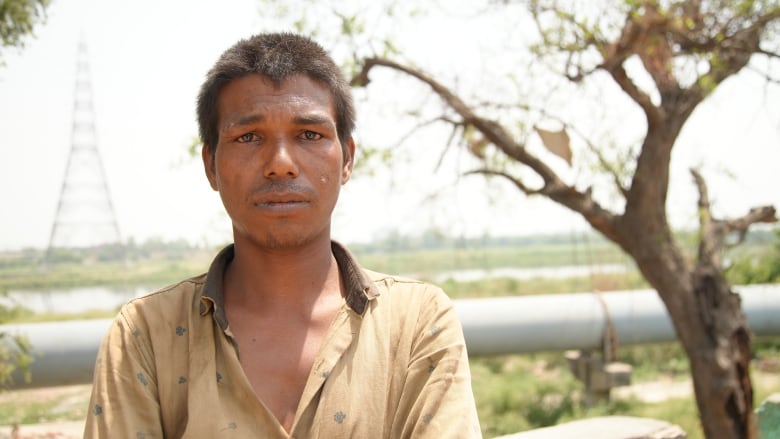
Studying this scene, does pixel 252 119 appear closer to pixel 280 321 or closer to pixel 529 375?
pixel 280 321

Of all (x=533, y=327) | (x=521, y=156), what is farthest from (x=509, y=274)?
(x=521, y=156)

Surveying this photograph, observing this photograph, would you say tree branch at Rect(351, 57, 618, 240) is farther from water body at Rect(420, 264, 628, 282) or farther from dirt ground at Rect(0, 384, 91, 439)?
water body at Rect(420, 264, 628, 282)

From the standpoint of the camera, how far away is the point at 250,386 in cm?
152

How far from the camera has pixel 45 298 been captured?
7.69 metres

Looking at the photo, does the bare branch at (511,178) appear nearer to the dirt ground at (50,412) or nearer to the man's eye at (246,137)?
the dirt ground at (50,412)

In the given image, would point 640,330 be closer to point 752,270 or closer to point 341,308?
point 752,270

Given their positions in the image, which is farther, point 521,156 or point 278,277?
point 521,156

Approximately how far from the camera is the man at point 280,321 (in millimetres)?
1509

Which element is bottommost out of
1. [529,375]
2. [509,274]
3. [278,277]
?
[529,375]

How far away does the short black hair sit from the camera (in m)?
1.69

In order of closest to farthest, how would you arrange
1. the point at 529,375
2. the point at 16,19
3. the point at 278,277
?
the point at 278,277 → the point at 16,19 → the point at 529,375

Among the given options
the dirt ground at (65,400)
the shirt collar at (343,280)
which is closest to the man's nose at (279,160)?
the shirt collar at (343,280)

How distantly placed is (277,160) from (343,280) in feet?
1.22

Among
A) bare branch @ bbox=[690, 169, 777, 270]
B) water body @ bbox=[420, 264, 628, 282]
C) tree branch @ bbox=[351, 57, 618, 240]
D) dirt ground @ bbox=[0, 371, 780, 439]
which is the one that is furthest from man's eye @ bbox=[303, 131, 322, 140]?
water body @ bbox=[420, 264, 628, 282]
